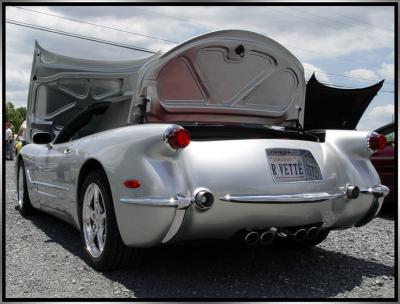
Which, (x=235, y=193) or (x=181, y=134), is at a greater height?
(x=181, y=134)

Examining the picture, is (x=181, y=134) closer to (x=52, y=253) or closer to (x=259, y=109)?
(x=259, y=109)

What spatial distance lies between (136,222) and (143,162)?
0.39 m

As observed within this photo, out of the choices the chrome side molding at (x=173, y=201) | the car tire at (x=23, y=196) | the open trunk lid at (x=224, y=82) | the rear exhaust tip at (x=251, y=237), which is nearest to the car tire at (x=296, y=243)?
the open trunk lid at (x=224, y=82)

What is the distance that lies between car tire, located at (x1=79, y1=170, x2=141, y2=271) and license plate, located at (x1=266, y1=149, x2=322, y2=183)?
3.70ft

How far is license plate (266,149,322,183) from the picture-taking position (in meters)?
3.33

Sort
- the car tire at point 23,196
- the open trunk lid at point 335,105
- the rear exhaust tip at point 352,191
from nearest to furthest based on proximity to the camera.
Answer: the rear exhaust tip at point 352,191
the car tire at point 23,196
the open trunk lid at point 335,105

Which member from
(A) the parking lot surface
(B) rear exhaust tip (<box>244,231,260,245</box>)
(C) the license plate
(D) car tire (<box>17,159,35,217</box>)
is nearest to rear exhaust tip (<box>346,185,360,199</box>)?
(C) the license plate

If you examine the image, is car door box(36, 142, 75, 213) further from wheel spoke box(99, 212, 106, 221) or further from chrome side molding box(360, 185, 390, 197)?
chrome side molding box(360, 185, 390, 197)

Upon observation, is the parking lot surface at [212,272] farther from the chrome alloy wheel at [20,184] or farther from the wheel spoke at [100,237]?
the chrome alloy wheel at [20,184]

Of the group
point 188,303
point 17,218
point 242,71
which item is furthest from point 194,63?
point 17,218

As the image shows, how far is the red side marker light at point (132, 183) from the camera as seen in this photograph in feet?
10.4

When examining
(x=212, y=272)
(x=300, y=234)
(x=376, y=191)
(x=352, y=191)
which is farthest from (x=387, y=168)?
(x=212, y=272)

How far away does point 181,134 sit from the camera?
3.16 metres

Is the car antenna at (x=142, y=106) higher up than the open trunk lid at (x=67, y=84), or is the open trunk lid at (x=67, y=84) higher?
the open trunk lid at (x=67, y=84)
